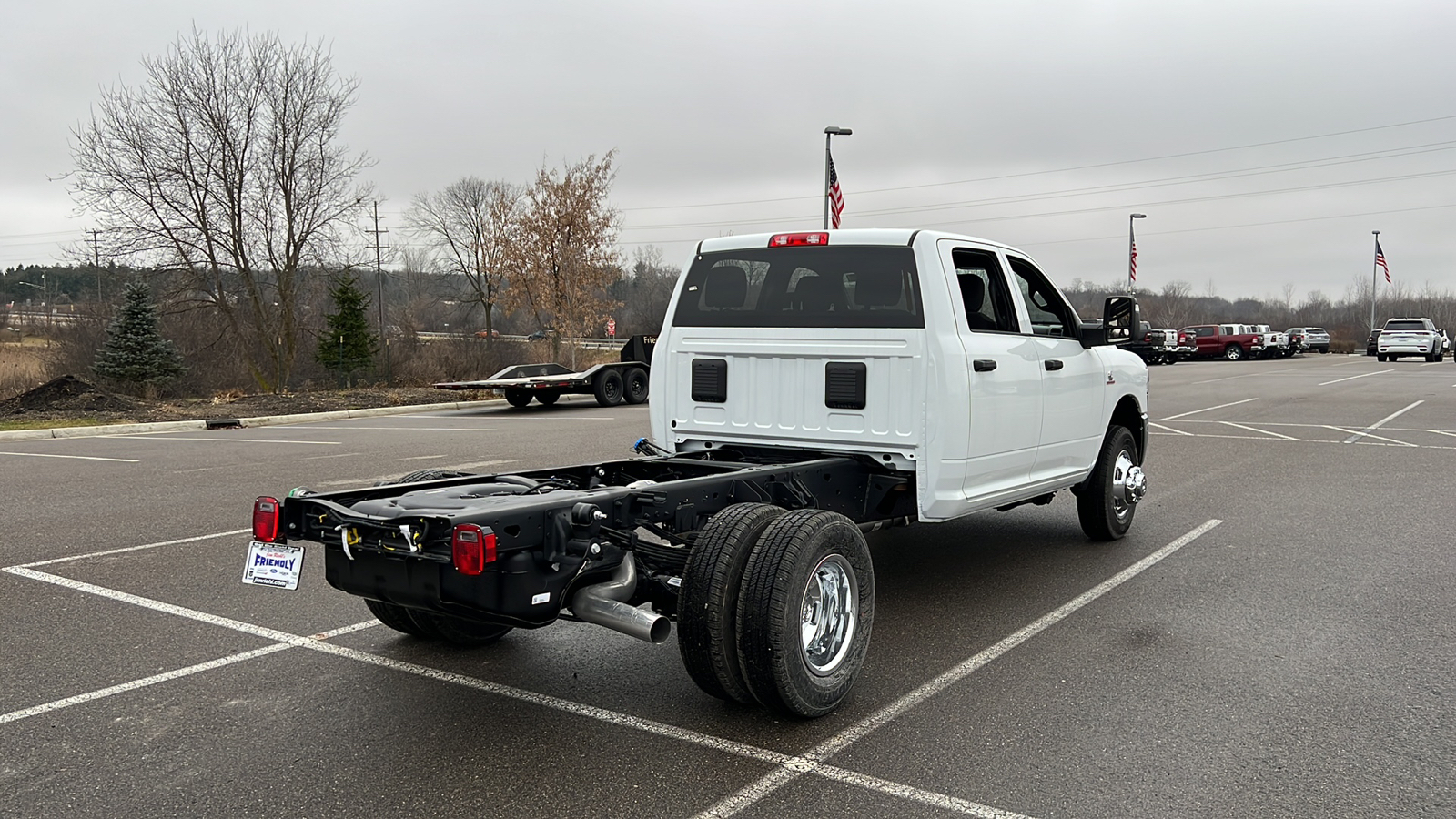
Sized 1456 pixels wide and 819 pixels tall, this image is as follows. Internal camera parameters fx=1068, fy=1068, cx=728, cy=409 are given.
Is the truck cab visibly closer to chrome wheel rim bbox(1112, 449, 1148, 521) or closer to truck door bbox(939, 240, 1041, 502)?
truck door bbox(939, 240, 1041, 502)

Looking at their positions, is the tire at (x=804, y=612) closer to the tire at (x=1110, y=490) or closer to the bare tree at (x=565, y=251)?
the tire at (x=1110, y=490)

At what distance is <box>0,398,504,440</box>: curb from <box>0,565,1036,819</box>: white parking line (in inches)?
513

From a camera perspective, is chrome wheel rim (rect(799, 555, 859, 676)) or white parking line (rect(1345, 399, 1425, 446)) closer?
chrome wheel rim (rect(799, 555, 859, 676))

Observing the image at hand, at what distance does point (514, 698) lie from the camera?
4547 mm

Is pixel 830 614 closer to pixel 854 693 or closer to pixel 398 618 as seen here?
pixel 854 693

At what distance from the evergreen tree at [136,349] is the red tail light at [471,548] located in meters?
23.7

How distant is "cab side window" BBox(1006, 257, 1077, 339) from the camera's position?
666 cm

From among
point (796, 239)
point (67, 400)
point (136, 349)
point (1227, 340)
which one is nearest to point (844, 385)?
point (796, 239)

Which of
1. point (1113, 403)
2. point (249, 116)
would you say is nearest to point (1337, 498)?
point (1113, 403)

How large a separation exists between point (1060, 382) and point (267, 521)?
460 cm

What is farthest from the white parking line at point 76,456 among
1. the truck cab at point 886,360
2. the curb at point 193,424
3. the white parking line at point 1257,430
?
the white parking line at point 1257,430

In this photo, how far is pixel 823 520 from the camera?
443cm

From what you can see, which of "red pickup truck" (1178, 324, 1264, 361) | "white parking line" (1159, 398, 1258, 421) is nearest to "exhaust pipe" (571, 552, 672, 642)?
"white parking line" (1159, 398, 1258, 421)

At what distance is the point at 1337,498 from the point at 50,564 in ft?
34.0
